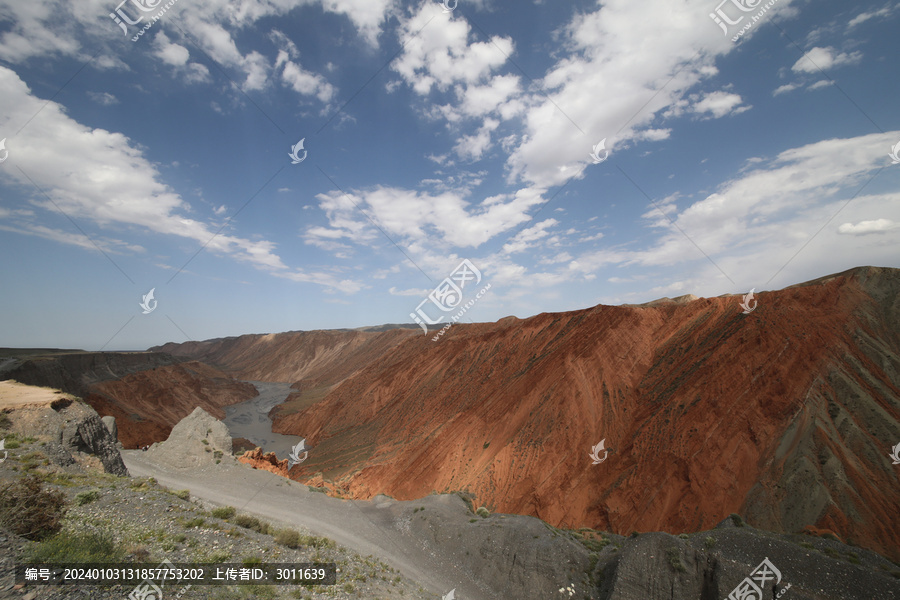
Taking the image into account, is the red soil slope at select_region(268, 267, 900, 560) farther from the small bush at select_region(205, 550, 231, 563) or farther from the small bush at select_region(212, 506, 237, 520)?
the small bush at select_region(205, 550, 231, 563)

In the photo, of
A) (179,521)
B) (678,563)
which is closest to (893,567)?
(678,563)

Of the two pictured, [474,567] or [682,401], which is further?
[682,401]

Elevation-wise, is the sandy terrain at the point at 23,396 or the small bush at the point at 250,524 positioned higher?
the sandy terrain at the point at 23,396

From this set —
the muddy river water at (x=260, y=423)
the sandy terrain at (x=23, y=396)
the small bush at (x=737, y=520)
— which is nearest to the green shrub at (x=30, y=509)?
the sandy terrain at (x=23, y=396)

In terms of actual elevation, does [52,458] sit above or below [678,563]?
above

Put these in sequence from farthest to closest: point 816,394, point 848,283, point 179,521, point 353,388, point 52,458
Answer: point 353,388
point 848,283
point 816,394
point 52,458
point 179,521

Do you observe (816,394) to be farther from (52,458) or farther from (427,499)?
(52,458)

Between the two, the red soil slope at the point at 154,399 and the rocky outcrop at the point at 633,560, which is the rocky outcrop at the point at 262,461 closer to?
the rocky outcrop at the point at 633,560
